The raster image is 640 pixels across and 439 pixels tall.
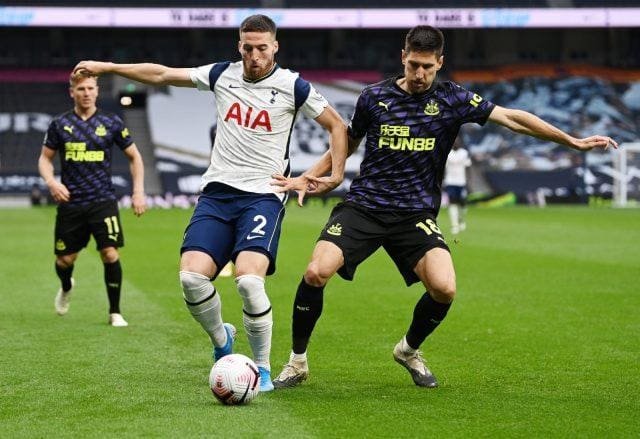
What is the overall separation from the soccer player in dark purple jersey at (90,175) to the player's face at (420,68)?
165 inches

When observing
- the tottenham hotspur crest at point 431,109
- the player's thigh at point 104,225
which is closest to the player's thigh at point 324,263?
the tottenham hotspur crest at point 431,109

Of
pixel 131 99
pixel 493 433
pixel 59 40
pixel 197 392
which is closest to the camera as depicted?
pixel 493 433

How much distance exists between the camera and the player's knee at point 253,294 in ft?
23.7

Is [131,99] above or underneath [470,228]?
above

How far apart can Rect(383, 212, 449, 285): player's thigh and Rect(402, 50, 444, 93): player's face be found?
89cm

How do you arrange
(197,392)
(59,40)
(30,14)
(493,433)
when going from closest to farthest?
(493,433) → (197,392) → (30,14) → (59,40)

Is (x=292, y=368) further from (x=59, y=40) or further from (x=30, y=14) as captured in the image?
(x=59, y=40)

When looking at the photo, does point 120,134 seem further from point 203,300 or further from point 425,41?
point 425,41

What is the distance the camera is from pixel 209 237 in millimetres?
7500

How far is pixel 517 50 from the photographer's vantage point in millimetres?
53250


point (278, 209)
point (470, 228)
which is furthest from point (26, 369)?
point (470, 228)

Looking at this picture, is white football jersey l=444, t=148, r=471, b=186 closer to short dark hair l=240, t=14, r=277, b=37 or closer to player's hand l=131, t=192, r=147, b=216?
player's hand l=131, t=192, r=147, b=216

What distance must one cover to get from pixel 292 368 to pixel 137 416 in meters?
1.42

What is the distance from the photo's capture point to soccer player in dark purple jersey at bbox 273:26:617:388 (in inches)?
298
